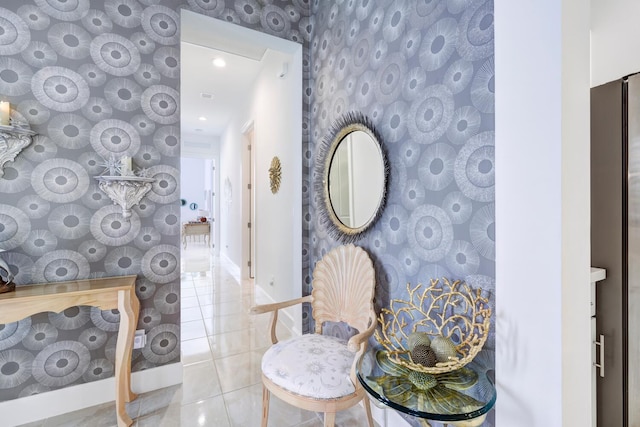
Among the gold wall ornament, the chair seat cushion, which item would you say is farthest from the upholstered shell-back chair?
the gold wall ornament

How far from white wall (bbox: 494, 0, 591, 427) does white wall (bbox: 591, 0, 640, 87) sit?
1.27m

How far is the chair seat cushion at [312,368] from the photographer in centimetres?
125

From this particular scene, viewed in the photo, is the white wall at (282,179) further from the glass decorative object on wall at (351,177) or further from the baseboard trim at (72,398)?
the baseboard trim at (72,398)

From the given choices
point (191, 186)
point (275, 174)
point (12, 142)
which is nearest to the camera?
point (12, 142)

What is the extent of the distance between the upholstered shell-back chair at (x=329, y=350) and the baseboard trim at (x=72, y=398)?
92 cm

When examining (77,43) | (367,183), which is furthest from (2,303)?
(367,183)

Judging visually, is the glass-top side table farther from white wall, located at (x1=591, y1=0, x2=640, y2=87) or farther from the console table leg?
white wall, located at (x1=591, y1=0, x2=640, y2=87)

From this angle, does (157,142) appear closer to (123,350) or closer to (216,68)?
(123,350)

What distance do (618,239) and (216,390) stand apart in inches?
96.6

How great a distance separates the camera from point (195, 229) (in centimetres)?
865

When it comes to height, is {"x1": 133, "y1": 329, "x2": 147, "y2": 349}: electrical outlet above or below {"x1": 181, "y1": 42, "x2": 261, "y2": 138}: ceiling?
below

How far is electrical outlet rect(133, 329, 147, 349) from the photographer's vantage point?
1.90 m

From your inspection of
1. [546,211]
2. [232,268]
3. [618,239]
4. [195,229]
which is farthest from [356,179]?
[195,229]

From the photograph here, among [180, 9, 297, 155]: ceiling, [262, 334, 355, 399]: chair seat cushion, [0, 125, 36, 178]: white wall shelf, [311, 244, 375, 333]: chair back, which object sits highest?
[180, 9, 297, 155]: ceiling
